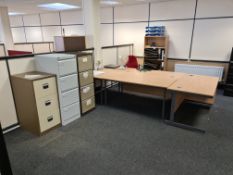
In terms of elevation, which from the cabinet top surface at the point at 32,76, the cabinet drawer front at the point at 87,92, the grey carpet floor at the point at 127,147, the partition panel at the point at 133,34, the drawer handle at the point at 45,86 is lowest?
the grey carpet floor at the point at 127,147

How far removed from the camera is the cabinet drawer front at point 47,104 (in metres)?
2.49

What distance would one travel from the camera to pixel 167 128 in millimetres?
2812

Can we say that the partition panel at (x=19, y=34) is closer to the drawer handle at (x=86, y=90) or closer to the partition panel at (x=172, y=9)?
the partition panel at (x=172, y=9)

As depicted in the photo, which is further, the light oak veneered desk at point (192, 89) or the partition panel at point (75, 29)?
the partition panel at point (75, 29)

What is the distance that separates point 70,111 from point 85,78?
0.65m

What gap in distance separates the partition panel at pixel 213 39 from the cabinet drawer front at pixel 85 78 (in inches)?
131

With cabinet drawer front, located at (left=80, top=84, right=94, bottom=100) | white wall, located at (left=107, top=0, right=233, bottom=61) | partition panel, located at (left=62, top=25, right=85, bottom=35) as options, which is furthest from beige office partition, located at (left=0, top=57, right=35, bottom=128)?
partition panel, located at (left=62, top=25, right=85, bottom=35)

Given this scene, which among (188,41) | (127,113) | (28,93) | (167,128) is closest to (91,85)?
(127,113)

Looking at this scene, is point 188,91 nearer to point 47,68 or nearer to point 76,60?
point 76,60

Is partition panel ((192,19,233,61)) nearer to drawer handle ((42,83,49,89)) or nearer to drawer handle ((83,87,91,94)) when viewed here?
drawer handle ((83,87,91,94))

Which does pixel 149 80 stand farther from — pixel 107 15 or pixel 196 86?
pixel 107 15

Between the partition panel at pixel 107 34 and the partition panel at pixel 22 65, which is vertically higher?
the partition panel at pixel 107 34

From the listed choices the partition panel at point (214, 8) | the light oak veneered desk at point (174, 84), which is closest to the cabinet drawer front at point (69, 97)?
the light oak veneered desk at point (174, 84)

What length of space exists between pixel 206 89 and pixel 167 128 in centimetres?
85
